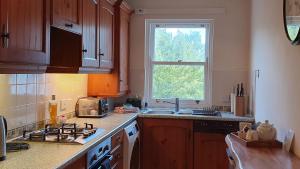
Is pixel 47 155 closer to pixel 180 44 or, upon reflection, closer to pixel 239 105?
pixel 239 105

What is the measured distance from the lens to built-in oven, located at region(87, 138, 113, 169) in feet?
6.94

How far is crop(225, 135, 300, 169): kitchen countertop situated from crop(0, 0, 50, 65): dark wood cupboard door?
4.24 feet

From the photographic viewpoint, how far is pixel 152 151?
12.0ft

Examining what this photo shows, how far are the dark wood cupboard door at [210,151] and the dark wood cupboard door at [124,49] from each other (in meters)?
1.04

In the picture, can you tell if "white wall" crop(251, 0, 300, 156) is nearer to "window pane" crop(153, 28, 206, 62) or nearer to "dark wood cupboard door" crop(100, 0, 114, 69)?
"window pane" crop(153, 28, 206, 62)

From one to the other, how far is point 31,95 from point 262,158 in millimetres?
1666

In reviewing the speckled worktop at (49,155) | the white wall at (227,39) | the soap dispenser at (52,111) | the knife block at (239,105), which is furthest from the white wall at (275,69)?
the soap dispenser at (52,111)

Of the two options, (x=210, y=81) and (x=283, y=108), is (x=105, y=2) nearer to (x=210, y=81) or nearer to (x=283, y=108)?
(x=210, y=81)

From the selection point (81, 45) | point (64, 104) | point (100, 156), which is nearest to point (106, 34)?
point (81, 45)

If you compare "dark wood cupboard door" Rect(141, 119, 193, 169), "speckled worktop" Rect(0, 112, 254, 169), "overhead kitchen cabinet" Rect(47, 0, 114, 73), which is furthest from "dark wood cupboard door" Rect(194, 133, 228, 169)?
"overhead kitchen cabinet" Rect(47, 0, 114, 73)

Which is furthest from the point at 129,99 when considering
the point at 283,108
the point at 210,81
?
the point at 283,108

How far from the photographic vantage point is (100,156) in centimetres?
231

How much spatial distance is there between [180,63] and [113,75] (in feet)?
3.30

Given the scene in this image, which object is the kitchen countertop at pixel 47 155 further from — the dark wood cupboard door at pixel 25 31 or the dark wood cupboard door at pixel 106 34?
the dark wood cupboard door at pixel 106 34
